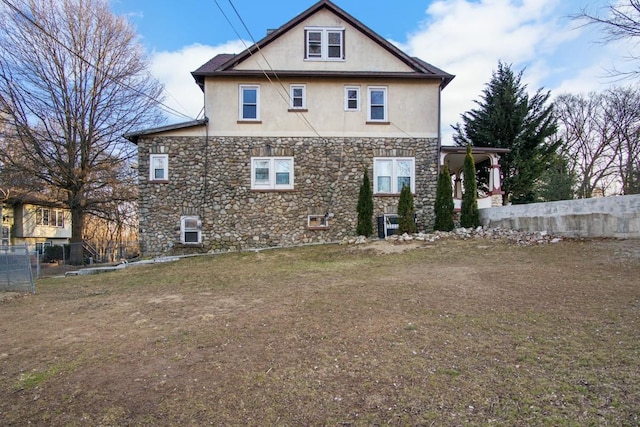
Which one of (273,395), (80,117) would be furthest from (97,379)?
(80,117)

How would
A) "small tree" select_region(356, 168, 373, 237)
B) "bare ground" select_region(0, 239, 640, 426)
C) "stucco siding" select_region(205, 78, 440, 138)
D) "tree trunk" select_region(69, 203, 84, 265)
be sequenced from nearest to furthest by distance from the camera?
"bare ground" select_region(0, 239, 640, 426) → "small tree" select_region(356, 168, 373, 237) → "stucco siding" select_region(205, 78, 440, 138) → "tree trunk" select_region(69, 203, 84, 265)

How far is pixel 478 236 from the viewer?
1273 centimetres

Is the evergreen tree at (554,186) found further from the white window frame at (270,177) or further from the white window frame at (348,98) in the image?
the white window frame at (270,177)

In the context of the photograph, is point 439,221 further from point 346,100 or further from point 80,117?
point 80,117

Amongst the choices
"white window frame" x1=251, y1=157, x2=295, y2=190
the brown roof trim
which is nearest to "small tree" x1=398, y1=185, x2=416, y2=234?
"white window frame" x1=251, y1=157, x2=295, y2=190

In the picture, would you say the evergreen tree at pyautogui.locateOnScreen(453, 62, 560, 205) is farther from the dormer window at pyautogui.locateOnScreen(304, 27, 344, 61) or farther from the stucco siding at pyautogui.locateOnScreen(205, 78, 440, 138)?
the dormer window at pyautogui.locateOnScreen(304, 27, 344, 61)

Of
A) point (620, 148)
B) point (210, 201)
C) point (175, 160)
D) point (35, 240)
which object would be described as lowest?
point (35, 240)

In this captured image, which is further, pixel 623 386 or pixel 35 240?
pixel 35 240

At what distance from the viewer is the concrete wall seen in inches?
398

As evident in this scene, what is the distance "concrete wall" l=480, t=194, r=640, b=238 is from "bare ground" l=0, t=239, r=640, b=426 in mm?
2556

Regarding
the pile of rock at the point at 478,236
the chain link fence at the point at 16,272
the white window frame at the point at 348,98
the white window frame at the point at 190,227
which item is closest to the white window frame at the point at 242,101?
the white window frame at the point at 348,98

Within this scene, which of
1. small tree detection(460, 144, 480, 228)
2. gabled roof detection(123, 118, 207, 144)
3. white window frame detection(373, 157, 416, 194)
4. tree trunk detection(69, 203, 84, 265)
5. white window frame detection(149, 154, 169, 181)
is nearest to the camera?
small tree detection(460, 144, 480, 228)

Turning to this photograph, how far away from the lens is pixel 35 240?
2944 cm

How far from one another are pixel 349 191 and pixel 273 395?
481 inches
